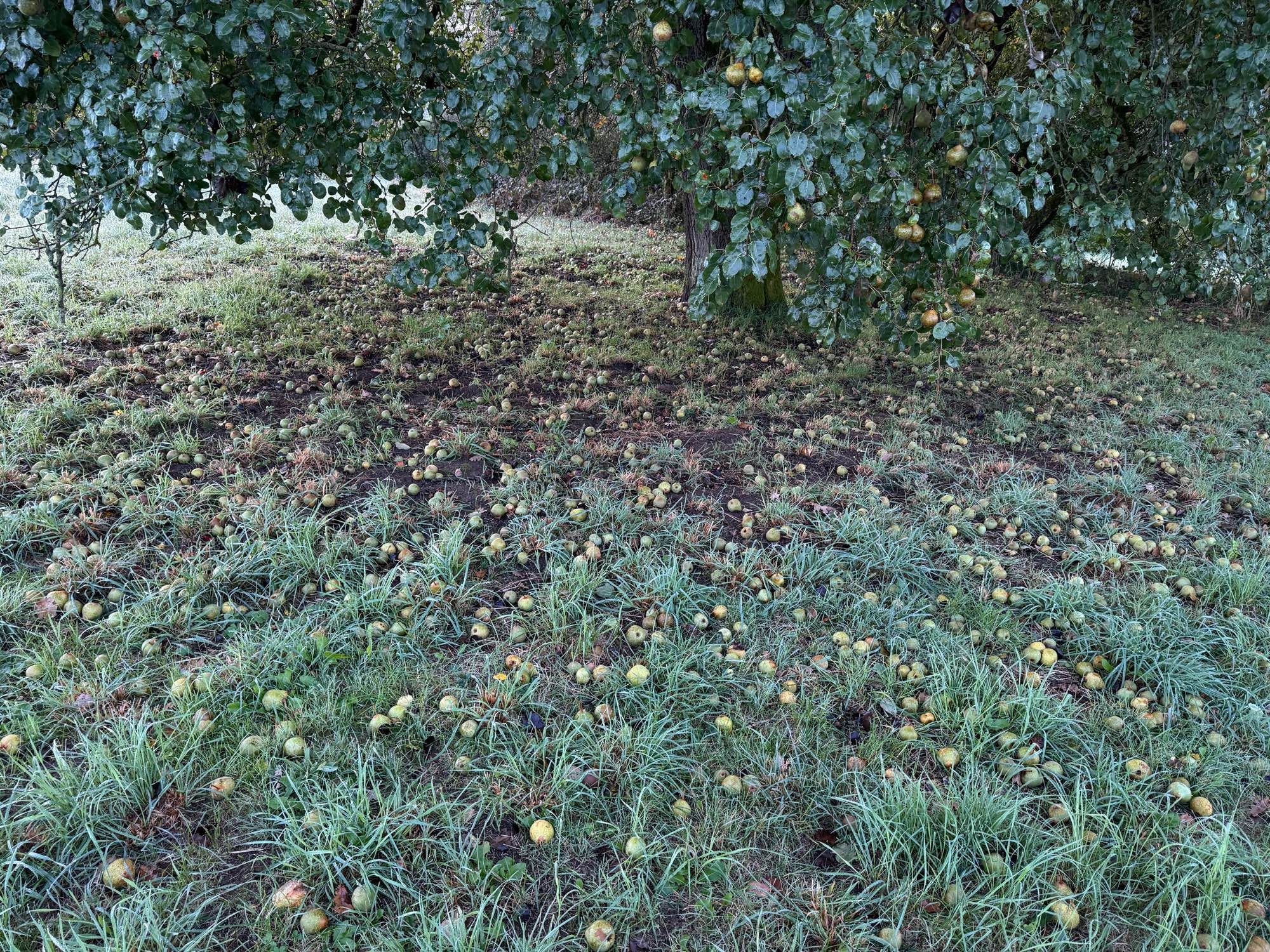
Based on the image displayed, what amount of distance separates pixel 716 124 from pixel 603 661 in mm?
2380

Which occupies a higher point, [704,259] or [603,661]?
[704,259]

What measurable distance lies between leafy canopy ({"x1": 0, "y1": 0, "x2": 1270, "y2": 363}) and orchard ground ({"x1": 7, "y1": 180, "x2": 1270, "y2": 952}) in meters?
0.88

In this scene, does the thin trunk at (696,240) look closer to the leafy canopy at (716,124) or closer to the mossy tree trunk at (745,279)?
the mossy tree trunk at (745,279)

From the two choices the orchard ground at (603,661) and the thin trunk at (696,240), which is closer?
the orchard ground at (603,661)

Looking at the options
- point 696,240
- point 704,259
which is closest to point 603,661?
point 704,259

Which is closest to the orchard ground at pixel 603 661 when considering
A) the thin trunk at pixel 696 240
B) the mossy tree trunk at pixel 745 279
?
the mossy tree trunk at pixel 745 279

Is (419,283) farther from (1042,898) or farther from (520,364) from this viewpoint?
(1042,898)

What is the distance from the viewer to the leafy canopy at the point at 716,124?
8.75 ft

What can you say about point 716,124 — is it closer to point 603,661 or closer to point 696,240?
point 603,661

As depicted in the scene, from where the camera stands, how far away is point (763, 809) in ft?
6.35

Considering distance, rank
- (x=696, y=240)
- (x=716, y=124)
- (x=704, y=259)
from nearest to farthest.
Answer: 1. (x=716, y=124)
2. (x=704, y=259)
3. (x=696, y=240)

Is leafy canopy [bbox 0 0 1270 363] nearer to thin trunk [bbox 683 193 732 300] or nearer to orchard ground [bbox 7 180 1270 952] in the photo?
orchard ground [bbox 7 180 1270 952]

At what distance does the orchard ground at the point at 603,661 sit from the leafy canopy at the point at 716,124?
88cm

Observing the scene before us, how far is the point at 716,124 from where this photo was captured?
3.31 m
